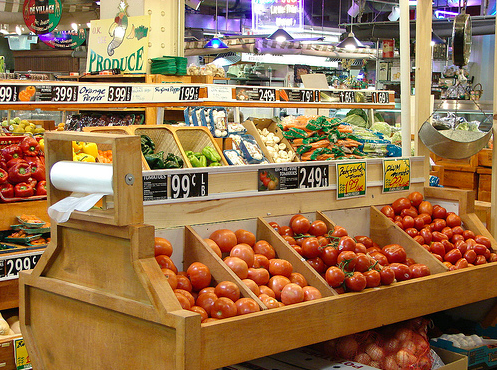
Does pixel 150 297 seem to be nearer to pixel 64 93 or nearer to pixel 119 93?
pixel 64 93

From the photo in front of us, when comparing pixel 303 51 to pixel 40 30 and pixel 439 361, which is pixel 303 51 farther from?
pixel 439 361

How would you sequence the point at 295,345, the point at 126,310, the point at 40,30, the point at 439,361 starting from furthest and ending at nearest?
1. the point at 40,30
2. the point at 439,361
3. the point at 295,345
4. the point at 126,310

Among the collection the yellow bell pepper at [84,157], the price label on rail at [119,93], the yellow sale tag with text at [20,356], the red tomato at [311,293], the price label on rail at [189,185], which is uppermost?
the price label on rail at [119,93]

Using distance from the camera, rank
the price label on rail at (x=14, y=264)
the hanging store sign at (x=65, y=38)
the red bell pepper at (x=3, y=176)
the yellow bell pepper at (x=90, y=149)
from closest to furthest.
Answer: the price label on rail at (x=14, y=264) → the red bell pepper at (x=3, y=176) → the yellow bell pepper at (x=90, y=149) → the hanging store sign at (x=65, y=38)

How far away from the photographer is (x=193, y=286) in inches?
95.8

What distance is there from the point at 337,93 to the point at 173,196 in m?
3.86

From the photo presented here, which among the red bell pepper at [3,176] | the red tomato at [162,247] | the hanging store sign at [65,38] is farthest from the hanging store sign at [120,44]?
the hanging store sign at [65,38]

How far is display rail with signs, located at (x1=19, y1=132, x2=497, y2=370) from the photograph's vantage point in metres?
1.91

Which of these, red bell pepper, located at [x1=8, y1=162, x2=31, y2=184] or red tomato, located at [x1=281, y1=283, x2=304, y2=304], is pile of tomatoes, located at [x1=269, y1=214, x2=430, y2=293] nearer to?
red tomato, located at [x1=281, y1=283, x2=304, y2=304]

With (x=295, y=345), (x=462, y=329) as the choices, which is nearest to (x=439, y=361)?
(x=462, y=329)

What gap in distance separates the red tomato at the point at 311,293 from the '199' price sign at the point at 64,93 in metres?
2.11

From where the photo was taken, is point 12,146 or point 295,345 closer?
point 295,345

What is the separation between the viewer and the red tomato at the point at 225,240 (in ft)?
8.87

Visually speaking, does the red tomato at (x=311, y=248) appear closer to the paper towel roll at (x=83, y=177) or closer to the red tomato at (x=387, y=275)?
the red tomato at (x=387, y=275)
